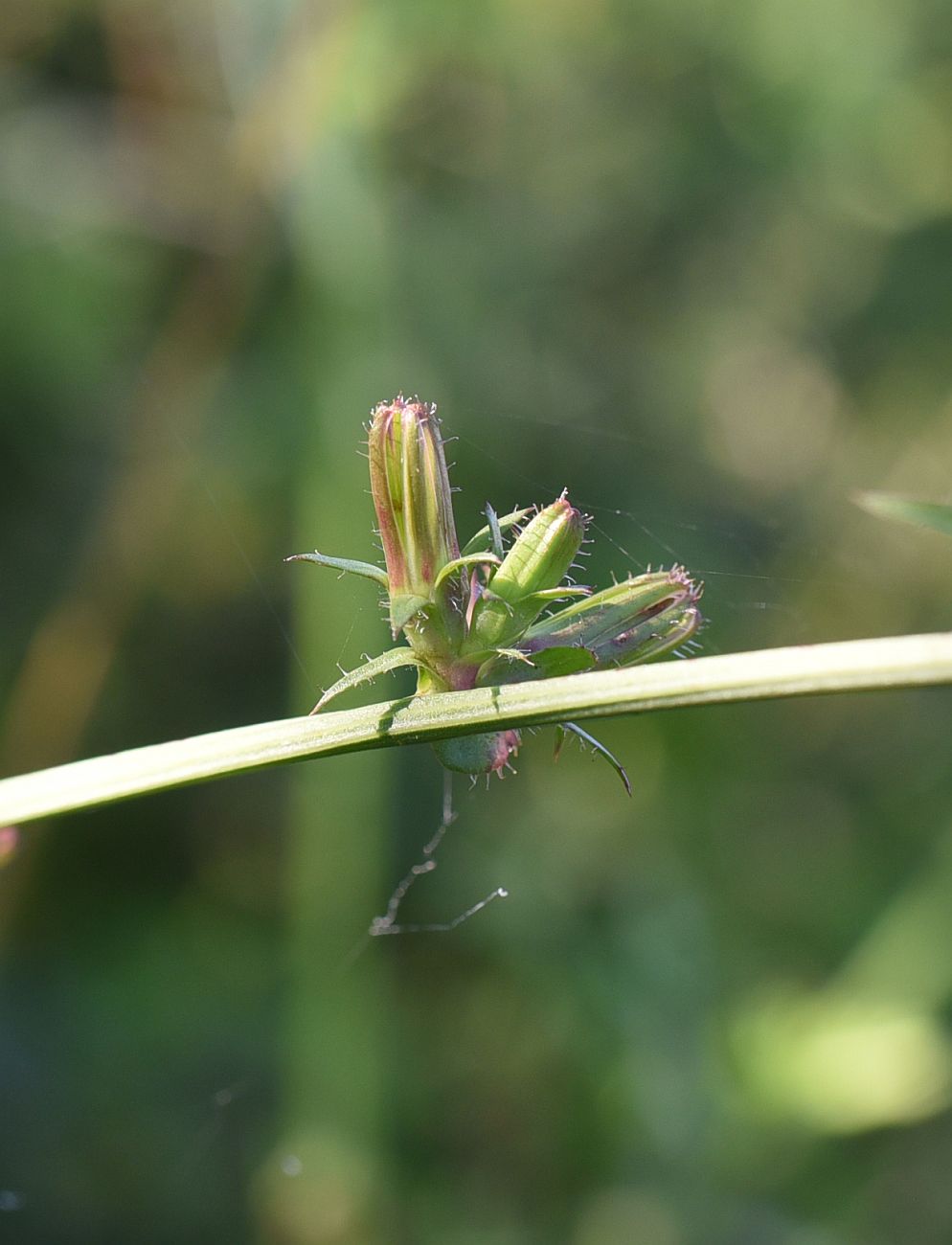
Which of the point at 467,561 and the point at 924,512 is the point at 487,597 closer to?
the point at 467,561

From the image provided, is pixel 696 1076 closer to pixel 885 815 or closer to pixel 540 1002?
pixel 540 1002

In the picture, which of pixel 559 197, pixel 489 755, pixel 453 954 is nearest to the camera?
pixel 489 755

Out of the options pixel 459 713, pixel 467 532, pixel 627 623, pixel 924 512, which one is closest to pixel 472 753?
pixel 459 713

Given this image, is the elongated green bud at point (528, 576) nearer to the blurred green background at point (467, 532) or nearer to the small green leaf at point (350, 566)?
the small green leaf at point (350, 566)

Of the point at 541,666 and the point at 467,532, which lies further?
the point at 467,532

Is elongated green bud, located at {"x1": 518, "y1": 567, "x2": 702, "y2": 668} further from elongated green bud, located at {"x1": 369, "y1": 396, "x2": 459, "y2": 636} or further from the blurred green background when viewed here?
the blurred green background

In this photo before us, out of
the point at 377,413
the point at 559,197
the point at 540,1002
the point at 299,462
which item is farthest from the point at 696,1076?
the point at 559,197
